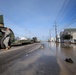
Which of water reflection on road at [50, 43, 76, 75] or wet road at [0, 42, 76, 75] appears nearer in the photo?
→ wet road at [0, 42, 76, 75]

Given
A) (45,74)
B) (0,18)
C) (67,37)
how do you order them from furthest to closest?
(67,37)
(0,18)
(45,74)

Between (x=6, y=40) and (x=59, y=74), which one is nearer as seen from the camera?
(x=59, y=74)

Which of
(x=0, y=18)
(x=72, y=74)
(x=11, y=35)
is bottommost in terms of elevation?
(x=72, y=74)

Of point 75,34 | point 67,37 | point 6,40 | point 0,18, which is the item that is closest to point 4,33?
point 6,40

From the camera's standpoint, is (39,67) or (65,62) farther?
(65,62)

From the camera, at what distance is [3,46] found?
111 ft

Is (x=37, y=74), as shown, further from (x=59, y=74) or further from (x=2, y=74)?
(x=2, y=74)


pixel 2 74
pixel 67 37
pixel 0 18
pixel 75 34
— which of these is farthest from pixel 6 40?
pixel 75 34

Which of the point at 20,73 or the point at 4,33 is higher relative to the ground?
the point at 4,33

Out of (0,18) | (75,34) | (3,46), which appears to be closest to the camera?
(3,46)

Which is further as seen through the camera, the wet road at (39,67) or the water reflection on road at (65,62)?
the water reflection on road at (65,62)

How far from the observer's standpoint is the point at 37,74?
7285 millimetres

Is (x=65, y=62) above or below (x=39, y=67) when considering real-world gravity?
below

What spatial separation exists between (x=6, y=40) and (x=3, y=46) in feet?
6.04
